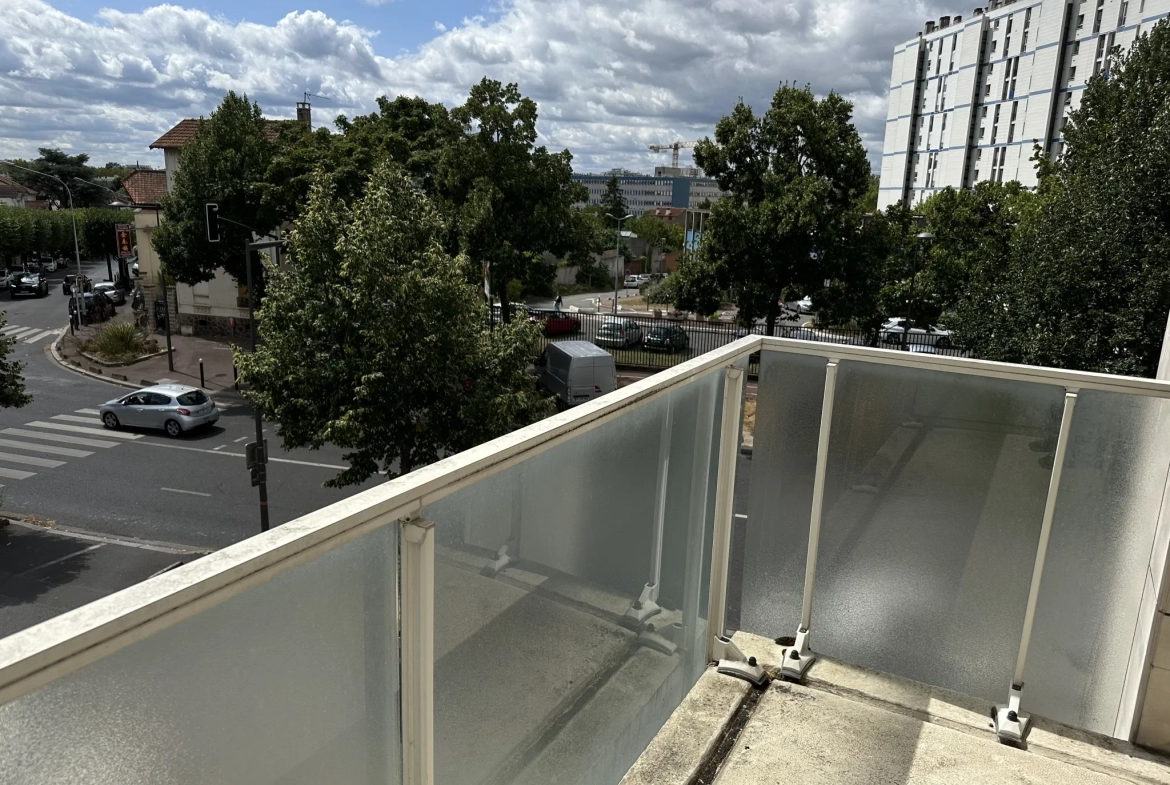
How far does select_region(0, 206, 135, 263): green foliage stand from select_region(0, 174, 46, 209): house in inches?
615

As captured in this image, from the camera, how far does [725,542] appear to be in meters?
3.79

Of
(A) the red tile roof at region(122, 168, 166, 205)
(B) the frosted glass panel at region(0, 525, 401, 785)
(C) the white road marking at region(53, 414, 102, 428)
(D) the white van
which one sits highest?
(A) the red tile roof at region(122, 168, 166, 205)

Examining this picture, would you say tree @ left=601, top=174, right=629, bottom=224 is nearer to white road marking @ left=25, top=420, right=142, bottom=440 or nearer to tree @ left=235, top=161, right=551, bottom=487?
white road marking @ left=25, top=420, right=142, bottom=440

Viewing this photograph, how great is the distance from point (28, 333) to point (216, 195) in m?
20.7

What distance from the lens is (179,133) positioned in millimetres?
41219

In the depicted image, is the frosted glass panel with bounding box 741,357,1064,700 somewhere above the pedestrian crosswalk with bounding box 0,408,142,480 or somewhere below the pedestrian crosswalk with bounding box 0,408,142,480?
above

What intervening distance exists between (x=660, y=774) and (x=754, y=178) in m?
24.6

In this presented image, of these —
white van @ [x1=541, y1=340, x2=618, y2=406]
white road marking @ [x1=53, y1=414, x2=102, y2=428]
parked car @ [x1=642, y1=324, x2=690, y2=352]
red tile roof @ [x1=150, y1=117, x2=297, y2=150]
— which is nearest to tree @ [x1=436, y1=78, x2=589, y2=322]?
white van @ [x1=541, y1=340, x2=618, y2=406]

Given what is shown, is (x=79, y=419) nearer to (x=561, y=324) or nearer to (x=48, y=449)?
(x=48, y=449)

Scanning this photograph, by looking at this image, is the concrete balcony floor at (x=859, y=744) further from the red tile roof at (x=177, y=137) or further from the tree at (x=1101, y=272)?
the red tile roof at (x=177, y=137)

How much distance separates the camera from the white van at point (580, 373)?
24.9 metres

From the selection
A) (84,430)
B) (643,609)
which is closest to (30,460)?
(84,430)

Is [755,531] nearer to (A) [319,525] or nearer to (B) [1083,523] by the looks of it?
(B) [1083,523]

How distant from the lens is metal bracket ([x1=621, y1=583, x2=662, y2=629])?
2.89 meters
